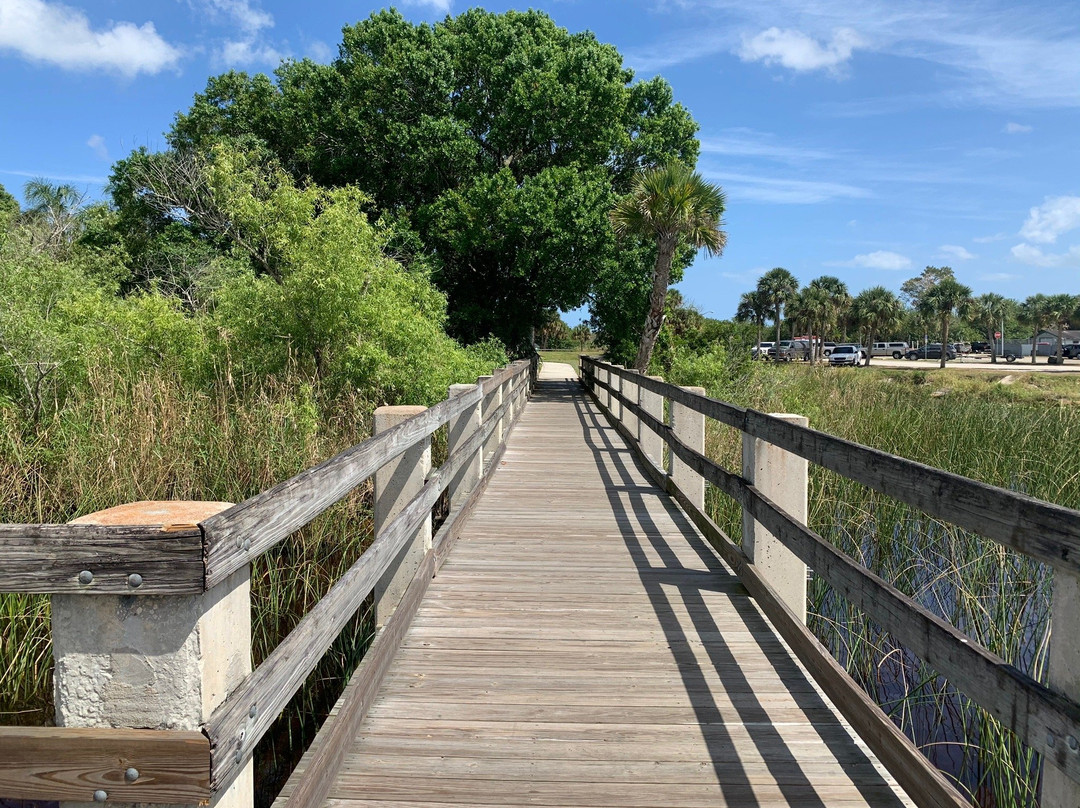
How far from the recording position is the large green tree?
22.5m

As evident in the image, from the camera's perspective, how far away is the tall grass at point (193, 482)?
429 centimetres

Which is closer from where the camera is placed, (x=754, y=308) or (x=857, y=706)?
(x=857, y=706)

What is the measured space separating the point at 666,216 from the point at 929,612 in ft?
64.2

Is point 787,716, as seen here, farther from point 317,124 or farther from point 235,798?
point 317,124

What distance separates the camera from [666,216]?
20.9 m

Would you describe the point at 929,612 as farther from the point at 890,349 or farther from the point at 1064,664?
the point at 890,349

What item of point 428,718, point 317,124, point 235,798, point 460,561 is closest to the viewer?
point 235,798

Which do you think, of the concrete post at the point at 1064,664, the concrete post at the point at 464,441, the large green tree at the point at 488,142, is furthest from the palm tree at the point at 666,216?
the concrete post at the point at 1064,664

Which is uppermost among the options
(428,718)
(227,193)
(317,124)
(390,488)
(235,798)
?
(317,124)

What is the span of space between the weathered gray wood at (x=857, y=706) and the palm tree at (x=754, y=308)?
9114 centimetres

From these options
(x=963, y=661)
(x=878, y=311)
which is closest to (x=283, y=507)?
(x=963, y=661)

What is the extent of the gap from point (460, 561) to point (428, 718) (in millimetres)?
2336

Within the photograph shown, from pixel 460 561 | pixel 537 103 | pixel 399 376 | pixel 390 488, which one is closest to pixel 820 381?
pixel 537 103

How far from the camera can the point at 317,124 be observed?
980 inches
